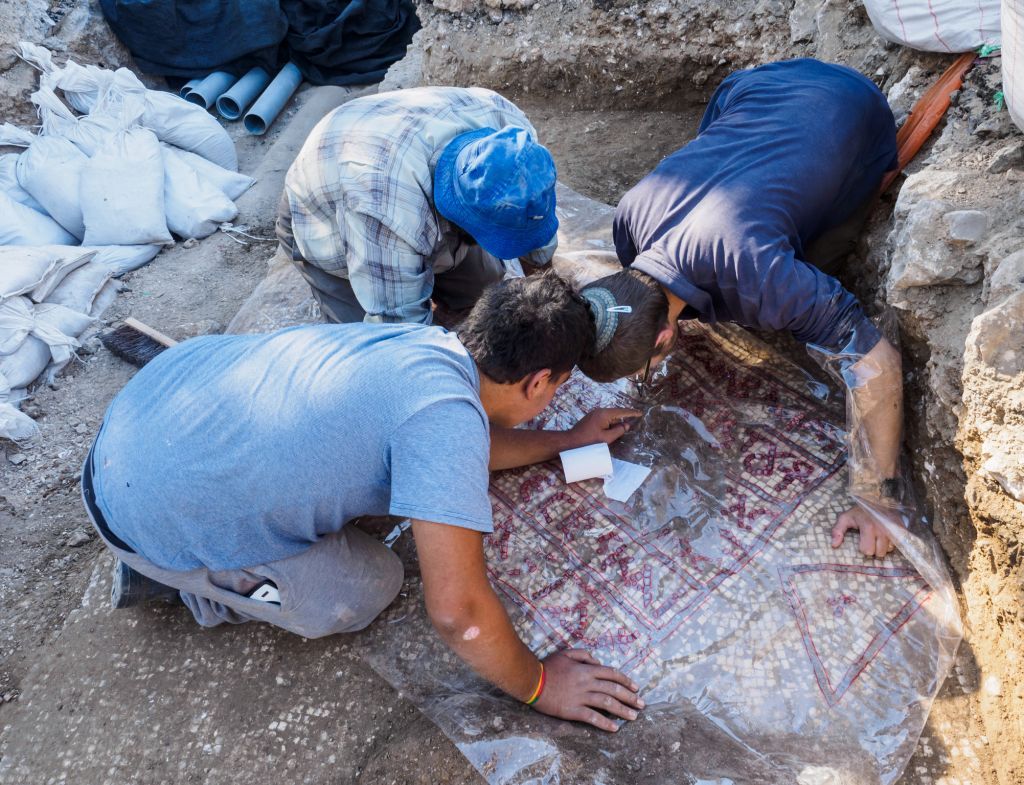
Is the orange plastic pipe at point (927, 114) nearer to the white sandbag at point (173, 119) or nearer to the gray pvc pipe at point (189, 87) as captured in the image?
the white sandbag at point (173, 119)

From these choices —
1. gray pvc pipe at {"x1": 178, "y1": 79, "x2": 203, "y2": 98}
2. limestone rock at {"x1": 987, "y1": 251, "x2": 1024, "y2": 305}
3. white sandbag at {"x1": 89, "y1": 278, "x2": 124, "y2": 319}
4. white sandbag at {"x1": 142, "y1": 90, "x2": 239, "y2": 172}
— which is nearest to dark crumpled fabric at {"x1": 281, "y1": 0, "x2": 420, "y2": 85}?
gray pvc pipe at {"x1": 178, "y1": 79, "x2": 203, "y2": 98}

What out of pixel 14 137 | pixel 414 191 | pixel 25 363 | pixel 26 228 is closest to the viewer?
pixel 414 191

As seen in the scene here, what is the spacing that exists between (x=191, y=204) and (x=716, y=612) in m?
3.56

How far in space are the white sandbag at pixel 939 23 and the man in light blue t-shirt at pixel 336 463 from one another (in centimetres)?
156

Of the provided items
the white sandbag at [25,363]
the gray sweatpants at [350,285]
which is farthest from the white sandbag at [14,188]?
the gray sweatpants at [350,285]

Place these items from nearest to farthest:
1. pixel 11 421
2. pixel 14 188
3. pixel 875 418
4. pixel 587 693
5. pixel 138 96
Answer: pixel 587 693 < pixel 875 418 < pixel 11 421 < pixel 14 188 < pixel 138 96

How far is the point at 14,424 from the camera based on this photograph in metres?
2.93

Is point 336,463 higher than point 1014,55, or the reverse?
point 1014,55

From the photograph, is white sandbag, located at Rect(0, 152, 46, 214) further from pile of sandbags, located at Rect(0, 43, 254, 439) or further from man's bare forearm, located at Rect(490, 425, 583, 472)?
man's bare forearm, located at Rect(490, 425, 583, 472)

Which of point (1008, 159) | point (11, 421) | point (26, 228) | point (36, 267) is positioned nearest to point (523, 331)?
point (1008, 159)

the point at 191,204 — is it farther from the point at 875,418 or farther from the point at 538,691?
the point at 875,418

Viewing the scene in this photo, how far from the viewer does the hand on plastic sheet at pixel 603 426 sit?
2303mm

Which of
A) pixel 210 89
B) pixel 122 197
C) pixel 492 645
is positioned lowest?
pixel 492 645

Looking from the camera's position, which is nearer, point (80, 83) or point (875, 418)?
point (875, 418)
